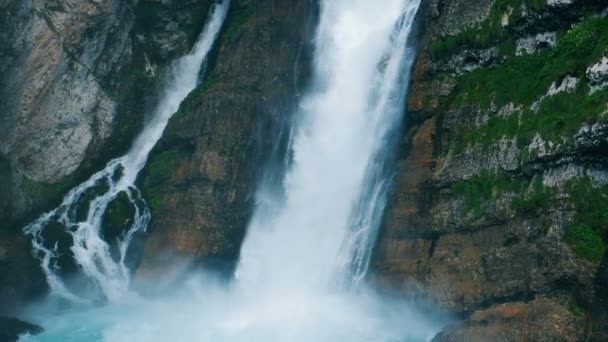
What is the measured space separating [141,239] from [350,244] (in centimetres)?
1079

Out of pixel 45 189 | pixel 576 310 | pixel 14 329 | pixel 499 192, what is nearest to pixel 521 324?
pixel 576 310

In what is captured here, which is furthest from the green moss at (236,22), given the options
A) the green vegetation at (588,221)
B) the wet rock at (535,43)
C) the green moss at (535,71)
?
the green vegetation at (588,221)

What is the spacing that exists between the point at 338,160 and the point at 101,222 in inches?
481

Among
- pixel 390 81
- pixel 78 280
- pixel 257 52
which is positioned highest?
pixel 257 52

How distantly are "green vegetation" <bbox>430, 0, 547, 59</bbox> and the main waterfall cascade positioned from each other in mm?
2652

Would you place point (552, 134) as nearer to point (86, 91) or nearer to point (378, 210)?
point (378, 210)

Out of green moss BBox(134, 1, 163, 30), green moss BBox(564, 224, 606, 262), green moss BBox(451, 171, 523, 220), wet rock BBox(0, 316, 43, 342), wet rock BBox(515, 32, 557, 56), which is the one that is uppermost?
green moss BBox(134, 1, 163, 30)

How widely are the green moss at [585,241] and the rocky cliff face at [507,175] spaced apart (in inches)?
1.4

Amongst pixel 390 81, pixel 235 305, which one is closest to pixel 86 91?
pixel 235 305

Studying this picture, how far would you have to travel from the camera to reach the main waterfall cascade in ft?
99.9

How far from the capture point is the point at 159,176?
35906 millimetres

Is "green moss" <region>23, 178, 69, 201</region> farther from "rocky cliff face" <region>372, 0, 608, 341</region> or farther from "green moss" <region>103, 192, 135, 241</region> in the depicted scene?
"rocky cliff face" <region>372, 0, 608, 341</region>

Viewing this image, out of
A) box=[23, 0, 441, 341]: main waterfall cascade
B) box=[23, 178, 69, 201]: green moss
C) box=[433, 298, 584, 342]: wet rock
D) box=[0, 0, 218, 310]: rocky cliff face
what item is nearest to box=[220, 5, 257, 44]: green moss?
box=[23, 0, 441, 341]: main waterfall cascade

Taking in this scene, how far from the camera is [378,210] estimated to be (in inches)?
1229
